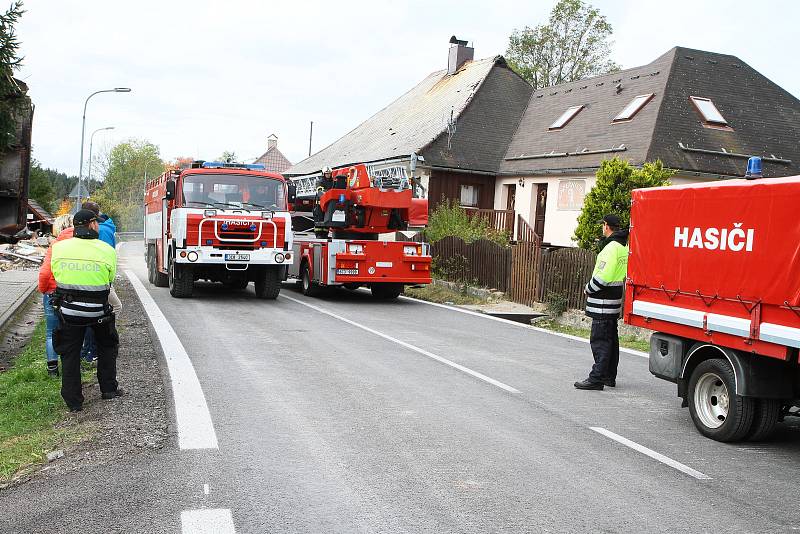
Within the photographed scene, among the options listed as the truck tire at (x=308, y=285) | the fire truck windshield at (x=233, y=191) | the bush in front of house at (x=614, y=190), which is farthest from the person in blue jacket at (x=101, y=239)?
the bush in front of house at (x=614, y=190)

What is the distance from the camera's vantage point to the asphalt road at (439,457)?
4.69 m

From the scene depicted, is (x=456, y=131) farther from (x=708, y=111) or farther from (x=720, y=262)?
(x=720, y=262)

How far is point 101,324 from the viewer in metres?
7.20

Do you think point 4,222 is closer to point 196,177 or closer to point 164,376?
point 164,376

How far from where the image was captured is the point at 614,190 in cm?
1930

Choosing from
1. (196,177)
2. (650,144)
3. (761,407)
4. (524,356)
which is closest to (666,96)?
(650,144)

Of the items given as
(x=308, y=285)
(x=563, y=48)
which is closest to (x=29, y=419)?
(x=308, y=285)

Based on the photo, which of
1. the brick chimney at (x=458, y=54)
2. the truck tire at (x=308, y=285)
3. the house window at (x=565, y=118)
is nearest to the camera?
the truck tire at (x=308, y=285)

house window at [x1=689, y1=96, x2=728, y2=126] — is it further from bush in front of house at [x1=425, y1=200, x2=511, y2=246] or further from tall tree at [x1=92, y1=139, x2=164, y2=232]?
tall tree at [x1=92, y1=139, x2=164, y2=232]

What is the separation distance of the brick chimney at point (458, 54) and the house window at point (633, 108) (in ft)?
48.4

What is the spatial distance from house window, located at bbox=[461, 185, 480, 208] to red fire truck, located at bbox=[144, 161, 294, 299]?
1498cm

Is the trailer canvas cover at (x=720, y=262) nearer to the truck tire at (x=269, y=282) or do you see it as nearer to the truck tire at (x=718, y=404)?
the truck tire at (x=718, y=404)

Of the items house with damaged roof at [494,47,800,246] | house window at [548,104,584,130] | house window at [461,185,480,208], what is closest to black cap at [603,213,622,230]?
house with damaged roof at [494,47,800,246]

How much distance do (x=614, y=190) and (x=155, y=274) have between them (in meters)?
11.4
